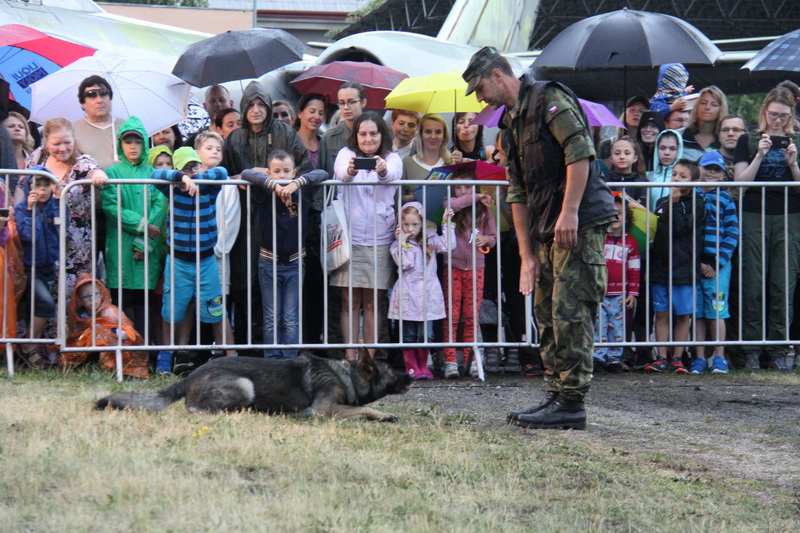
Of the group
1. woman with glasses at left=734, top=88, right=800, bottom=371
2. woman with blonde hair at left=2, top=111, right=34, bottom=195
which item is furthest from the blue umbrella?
woman with blonde hair at left=2, top=111, right=34, bottom=195

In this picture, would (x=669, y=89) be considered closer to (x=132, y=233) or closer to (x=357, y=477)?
(x=132, y=233)

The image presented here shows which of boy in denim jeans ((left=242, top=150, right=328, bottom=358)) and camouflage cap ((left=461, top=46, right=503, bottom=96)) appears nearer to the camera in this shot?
camouflage cap ((left=461, top=46, right=503, bottom=96))

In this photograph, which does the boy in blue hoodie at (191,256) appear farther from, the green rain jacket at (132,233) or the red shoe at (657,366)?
the red shoe at (657,366)

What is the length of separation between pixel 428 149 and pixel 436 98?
55 centimetres

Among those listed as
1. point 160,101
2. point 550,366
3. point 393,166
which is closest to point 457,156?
point 393,166

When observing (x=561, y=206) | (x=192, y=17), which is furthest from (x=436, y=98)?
(x=192, y=17)

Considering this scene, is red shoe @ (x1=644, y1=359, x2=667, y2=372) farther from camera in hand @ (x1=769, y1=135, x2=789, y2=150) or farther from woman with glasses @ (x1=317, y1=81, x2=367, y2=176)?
woman with glasses @ (x1=317, y1=81, x2=367, y2=176)

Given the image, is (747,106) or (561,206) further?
(747,106)

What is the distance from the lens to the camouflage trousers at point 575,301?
5.87 metres

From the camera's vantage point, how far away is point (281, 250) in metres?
8.02

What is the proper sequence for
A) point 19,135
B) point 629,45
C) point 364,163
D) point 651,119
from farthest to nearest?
point 629,45
point 651,119
point 19,135
point 364,163

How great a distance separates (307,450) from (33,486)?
124cm

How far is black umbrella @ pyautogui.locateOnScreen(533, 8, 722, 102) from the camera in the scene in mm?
10047

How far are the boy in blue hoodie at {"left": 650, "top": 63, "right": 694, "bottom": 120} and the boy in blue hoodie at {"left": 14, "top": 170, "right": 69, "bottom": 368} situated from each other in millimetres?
5520
